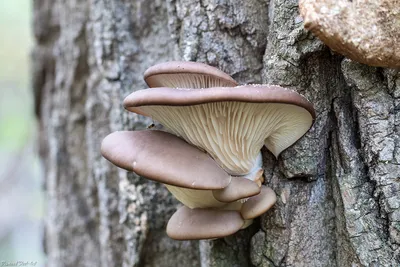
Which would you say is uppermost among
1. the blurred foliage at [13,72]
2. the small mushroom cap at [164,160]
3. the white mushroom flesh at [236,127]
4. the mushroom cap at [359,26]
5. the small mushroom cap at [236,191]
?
the blurred foliage at [13,72]

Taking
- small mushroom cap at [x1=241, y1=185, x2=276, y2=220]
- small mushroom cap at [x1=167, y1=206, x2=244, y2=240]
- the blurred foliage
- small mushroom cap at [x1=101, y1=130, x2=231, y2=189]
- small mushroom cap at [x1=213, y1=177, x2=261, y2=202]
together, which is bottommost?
small mushroom cap at [x1=167, y1=206, x2=244, y2=240]

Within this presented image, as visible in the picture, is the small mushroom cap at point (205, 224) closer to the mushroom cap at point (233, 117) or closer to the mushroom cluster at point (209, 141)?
the mushroom cluster at point (209, 141)

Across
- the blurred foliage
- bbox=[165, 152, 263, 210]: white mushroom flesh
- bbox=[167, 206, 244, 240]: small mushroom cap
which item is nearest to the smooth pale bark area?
bbox=[165, 152, 263, 210]: white mushroom flesh

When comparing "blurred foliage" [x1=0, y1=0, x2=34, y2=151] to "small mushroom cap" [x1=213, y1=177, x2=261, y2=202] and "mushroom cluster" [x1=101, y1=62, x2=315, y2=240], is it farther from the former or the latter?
"small mushroom cap" [x1=213, y1=177, x2=261, y2=202]

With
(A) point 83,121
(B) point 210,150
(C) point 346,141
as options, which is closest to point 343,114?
(C) point 346,141

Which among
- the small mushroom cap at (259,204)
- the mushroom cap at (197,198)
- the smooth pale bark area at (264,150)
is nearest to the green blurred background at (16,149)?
the smooth pale bark area at (264,150)


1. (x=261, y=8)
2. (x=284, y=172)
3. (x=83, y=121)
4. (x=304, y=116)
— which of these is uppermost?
(x=261, y=8)

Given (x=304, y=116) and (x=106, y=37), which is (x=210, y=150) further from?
(x=106, y=37)
